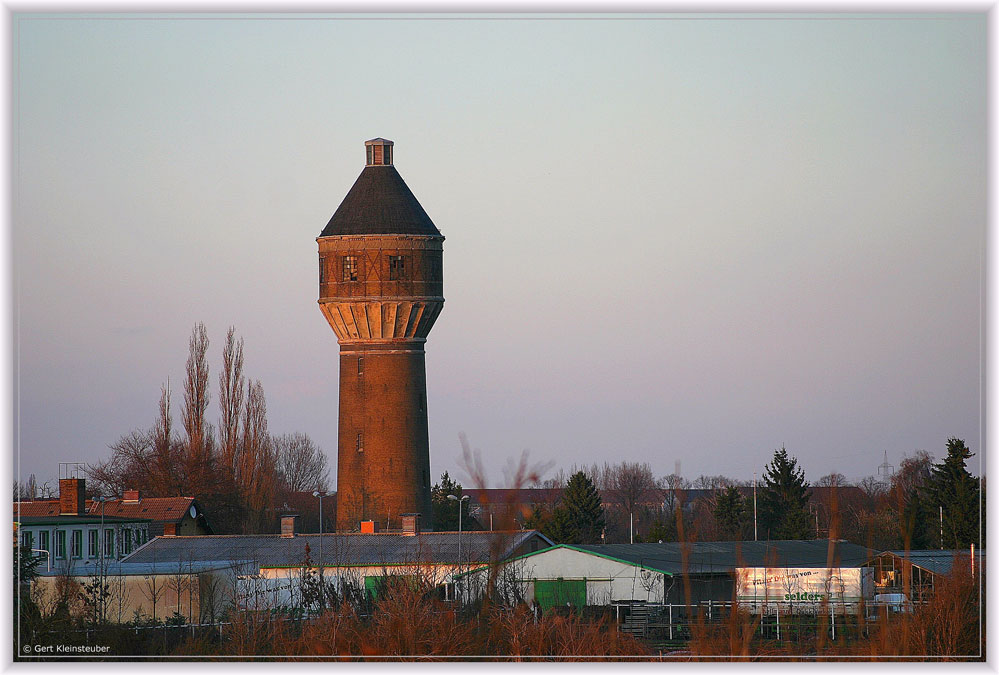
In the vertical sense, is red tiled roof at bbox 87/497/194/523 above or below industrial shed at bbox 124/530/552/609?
above

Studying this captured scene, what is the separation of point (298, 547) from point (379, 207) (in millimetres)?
12117

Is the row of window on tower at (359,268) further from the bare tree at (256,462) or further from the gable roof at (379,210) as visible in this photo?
the bare tree at (256,462)

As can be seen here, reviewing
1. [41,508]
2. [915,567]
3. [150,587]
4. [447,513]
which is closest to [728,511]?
[447,513]

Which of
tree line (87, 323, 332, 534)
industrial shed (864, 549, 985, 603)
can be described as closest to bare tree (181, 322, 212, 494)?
tree line (87, 323, 332, 534)

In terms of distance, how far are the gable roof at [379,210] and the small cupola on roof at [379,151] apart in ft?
0.88

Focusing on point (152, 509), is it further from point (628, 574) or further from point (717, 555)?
point (717, 555)

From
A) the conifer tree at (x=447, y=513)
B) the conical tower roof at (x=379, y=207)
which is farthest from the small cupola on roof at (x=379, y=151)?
the conifer tree at (x=447, y=513)

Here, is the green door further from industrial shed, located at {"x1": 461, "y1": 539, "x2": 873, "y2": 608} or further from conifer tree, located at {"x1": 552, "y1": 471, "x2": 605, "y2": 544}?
conifer tree, located at {"x1": 552, "y1": 471, "x2": 605, "y2": 544}

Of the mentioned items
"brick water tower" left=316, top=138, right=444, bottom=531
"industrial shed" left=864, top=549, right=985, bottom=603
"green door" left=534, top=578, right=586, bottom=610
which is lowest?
"green door" left=534, top=578, right=586, bottom=610

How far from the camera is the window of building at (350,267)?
45312 mm

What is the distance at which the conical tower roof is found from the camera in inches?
1800

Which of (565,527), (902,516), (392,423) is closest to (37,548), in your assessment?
(392,423)

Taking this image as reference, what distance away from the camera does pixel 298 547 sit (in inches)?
1524

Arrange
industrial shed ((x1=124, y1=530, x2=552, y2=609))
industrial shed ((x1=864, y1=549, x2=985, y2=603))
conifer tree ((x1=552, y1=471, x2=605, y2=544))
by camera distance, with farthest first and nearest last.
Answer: conifer tree ((x1=552, y1=471, x2=605, y2=544)) < industrial shed ((x1=124, y1=530, x2=552, y2=609)) < industrial shed ((x1=864, y1=549, x2=985, y2=603))
